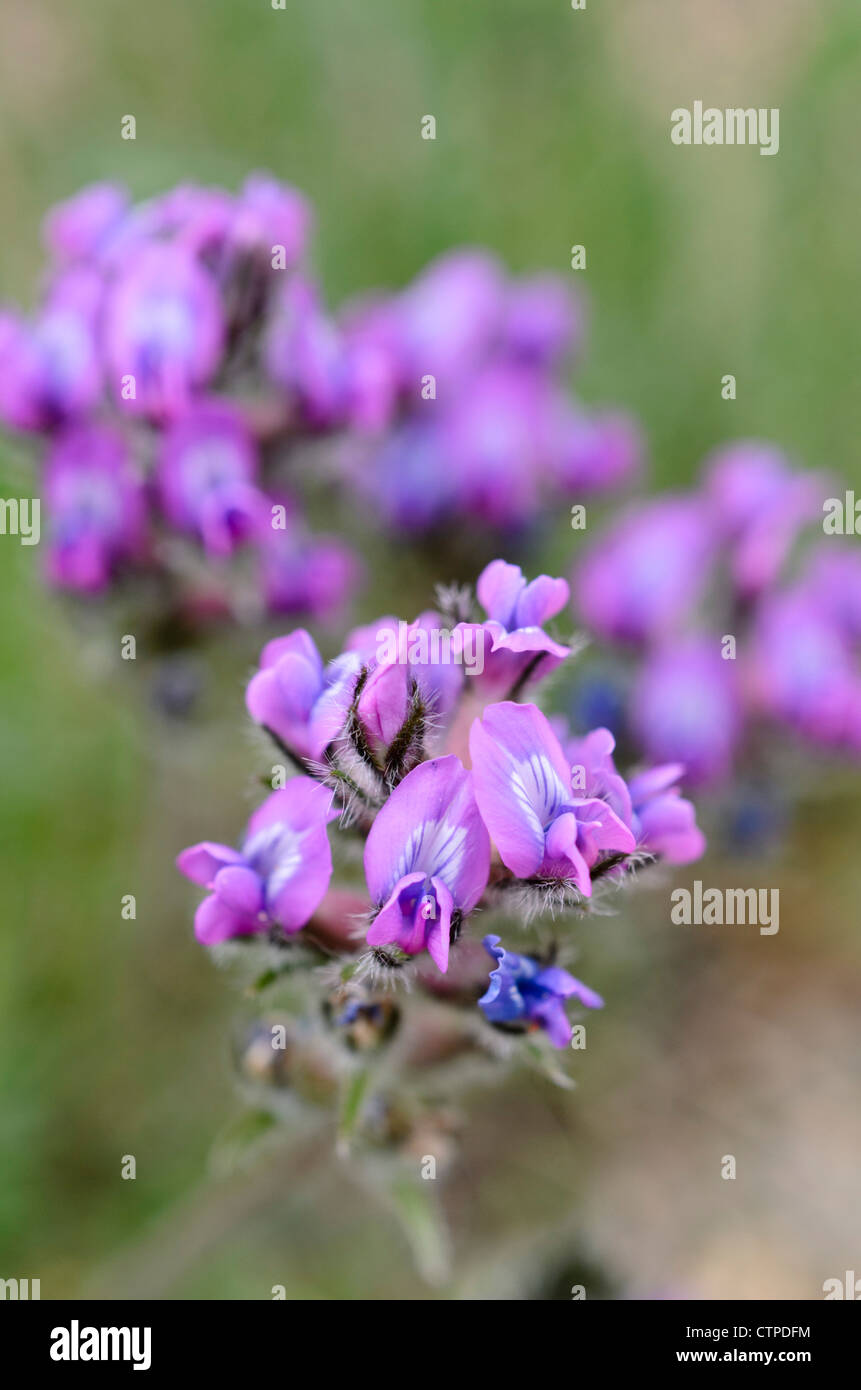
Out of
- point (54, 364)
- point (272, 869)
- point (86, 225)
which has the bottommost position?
point (272, 869)

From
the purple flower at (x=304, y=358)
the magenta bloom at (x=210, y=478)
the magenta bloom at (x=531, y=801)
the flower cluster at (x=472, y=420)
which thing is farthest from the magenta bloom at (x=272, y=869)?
the flower cluster at (x=472, y=420)

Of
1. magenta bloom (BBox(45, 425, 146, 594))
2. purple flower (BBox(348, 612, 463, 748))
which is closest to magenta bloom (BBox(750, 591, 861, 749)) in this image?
purple flower (BBox(348, 612, 463, 748))

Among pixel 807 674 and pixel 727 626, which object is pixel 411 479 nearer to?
pixel 727 626

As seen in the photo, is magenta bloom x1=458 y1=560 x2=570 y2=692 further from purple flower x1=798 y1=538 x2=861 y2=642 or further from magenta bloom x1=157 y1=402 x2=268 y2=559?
purple flower x1=798 y1=538 x2=861 y2=642

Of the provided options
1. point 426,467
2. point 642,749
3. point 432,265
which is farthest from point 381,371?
point 432,265

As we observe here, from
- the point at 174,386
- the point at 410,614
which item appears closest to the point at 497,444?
the point at 410,614
